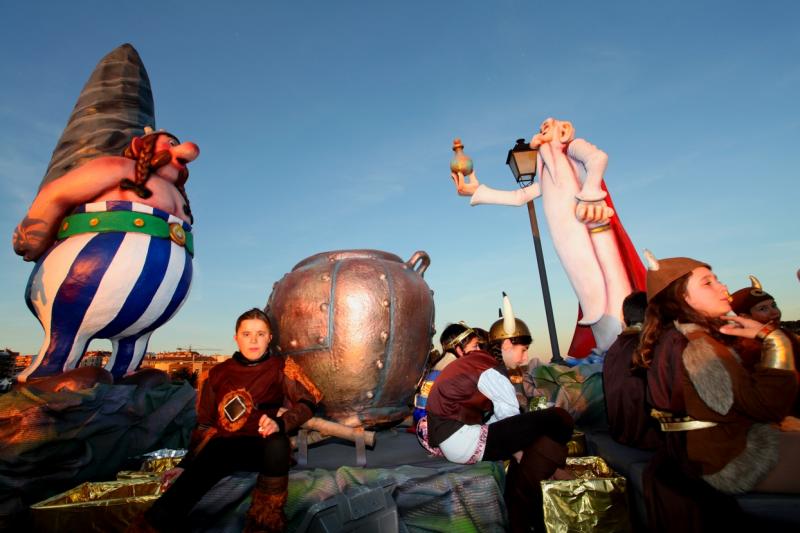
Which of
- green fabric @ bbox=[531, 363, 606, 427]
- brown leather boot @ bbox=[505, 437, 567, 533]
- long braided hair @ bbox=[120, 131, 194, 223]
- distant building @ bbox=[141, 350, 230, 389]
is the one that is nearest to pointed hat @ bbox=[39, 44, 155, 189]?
long braided hair @ bbox=[120, 131, 194, 223]

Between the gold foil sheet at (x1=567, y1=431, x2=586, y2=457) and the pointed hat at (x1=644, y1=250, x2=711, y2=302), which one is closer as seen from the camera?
the pointed hat at (x1=644, y1=250, x2=711, y2=302)

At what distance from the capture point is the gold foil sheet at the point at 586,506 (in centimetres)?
201

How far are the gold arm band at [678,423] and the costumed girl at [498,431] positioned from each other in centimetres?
51

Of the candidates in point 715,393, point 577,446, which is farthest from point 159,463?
point 715,393

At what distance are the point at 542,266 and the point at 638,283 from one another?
145cm

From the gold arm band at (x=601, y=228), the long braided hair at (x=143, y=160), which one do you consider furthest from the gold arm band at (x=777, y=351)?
the long braided hair at (x=143, y=160)

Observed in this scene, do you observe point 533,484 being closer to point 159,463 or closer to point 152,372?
point 159,463

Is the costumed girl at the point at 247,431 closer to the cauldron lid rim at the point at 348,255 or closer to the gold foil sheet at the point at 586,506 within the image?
the cauldron lid rim at the point at 348,255

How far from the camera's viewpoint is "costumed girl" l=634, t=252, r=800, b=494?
155 centimetres

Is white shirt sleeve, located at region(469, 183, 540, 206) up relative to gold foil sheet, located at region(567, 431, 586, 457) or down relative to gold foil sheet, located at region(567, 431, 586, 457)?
up

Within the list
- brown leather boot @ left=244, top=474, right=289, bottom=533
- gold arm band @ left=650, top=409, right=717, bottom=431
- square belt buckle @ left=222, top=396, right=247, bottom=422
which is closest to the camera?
gold arm band @ left=650, top=409, right=717, bottom=431

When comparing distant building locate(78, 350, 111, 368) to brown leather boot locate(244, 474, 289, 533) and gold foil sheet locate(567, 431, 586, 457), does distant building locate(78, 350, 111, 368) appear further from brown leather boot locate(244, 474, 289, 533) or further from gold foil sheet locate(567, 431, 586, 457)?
gold foil sheet locate(567, 431, 586, 457)

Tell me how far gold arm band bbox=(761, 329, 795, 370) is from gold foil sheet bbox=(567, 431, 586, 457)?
1.59 metres

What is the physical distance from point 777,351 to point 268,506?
2195 millimetres
